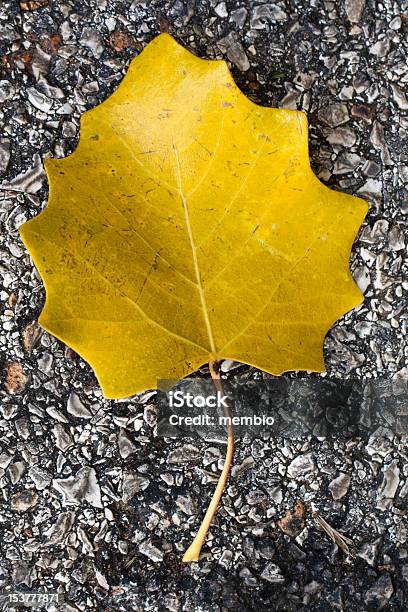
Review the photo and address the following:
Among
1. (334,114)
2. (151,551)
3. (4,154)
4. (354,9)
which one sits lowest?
(151,551)

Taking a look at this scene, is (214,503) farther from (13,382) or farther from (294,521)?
(13,382)

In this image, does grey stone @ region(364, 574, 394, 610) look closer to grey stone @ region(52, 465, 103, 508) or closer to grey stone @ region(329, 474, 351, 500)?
grey stone @ region(329, 474, 351, 500)

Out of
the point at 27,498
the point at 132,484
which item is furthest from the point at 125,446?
the point at 27,498

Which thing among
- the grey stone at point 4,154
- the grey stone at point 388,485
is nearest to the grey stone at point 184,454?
the grey stone at point 388,485

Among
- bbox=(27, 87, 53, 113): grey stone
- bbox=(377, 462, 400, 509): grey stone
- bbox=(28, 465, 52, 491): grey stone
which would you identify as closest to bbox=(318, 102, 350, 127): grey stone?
bbox=(27, 87, 53, 113): grey stone

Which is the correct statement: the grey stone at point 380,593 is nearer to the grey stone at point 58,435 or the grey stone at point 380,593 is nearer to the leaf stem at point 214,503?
the leaf stem at point 214,503

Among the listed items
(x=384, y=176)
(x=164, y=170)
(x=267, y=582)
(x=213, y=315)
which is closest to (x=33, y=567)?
(x=267, y=582)
